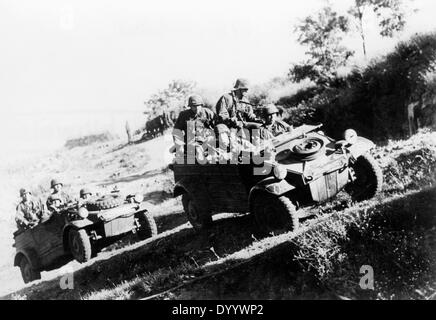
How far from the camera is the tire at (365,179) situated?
23.6 ft

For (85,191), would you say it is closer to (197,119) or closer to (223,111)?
(197,119)

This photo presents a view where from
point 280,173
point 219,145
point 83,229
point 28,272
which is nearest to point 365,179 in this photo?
point 280,173

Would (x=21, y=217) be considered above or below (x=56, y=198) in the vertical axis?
below

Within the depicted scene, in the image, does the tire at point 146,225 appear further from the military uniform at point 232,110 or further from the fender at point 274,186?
the fender at point 274,186

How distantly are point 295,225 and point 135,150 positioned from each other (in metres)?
18.2

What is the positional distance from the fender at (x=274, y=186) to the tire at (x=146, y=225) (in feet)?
12.9

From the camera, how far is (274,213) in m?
6.94

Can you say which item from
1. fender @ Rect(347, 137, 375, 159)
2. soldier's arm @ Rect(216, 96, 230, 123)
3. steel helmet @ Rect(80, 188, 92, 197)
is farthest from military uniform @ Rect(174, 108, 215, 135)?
steel helmet @ Rect(80, 188, 92, 197)

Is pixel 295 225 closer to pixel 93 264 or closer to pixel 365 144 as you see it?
pixel 365 144

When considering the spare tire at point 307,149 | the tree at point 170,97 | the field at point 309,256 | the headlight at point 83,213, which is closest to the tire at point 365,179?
the field at point 309,256

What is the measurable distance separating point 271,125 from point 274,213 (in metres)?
1.68

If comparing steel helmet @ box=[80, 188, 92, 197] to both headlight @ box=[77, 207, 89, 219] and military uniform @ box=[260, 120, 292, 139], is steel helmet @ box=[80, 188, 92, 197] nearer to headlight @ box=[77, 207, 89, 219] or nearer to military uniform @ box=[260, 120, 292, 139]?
headlight @ box=[77, 207, 89, 219]
